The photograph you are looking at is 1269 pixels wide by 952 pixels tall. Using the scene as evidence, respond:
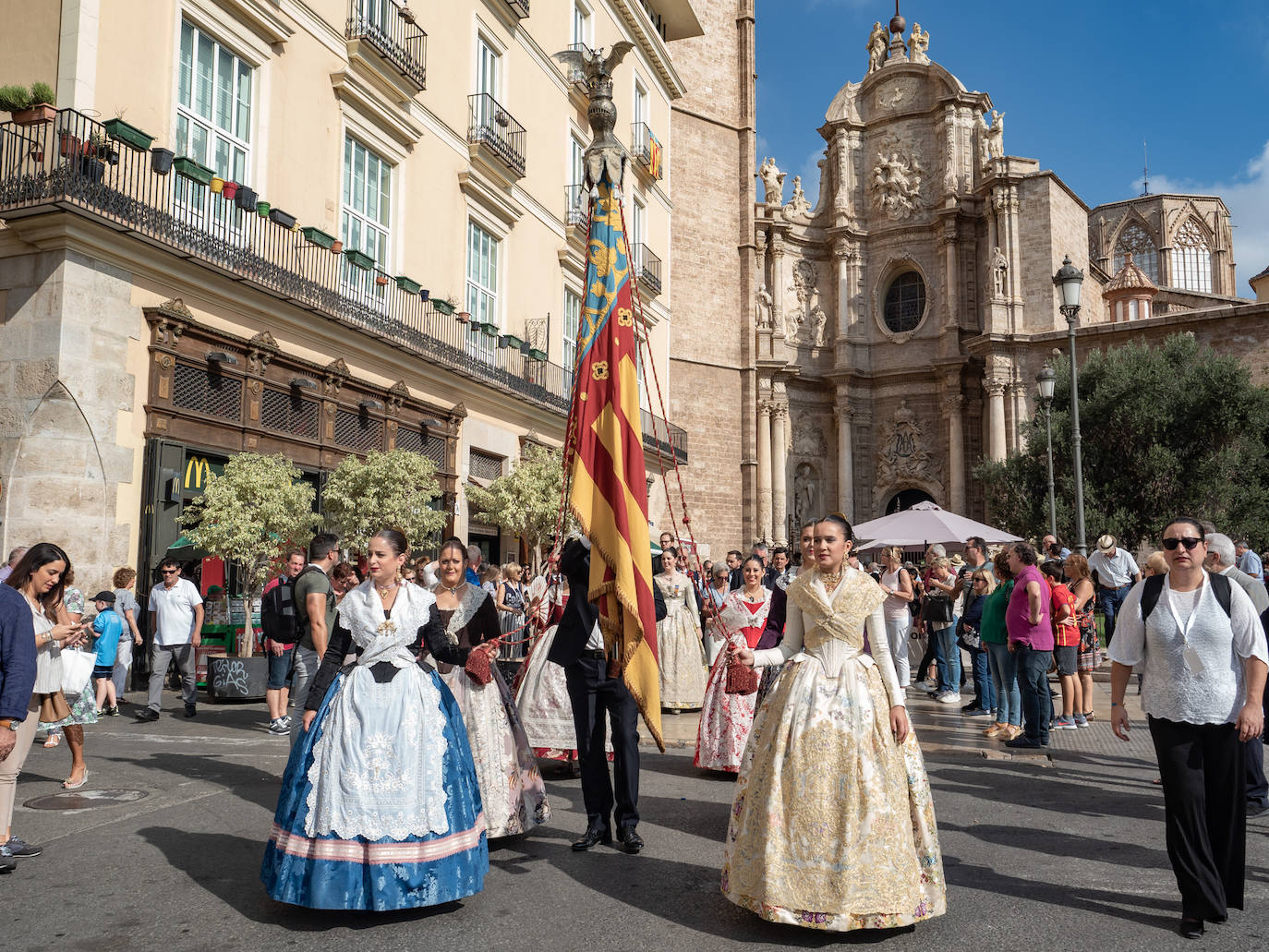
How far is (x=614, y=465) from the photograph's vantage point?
5.75 metres

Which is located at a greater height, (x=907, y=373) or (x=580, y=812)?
(x=907, y=373)

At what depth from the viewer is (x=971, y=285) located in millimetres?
36750

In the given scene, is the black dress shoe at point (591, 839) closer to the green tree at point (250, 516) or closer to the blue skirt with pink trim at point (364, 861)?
the blue skirt with pink trim at point (364, 861)

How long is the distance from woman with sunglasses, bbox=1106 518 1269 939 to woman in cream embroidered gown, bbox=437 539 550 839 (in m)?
3.11

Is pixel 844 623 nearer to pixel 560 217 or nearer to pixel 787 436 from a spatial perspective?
pixel 560 217

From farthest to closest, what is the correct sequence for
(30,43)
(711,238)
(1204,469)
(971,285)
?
(971,285)
(711,238)
(1204,469)
(30,43)

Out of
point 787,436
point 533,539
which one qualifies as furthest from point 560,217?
point 787,436

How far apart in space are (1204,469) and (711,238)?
16.0 m

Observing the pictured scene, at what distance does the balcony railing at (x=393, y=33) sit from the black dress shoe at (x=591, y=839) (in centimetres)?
1445

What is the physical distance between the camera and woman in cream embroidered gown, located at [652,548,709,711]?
36.6ft

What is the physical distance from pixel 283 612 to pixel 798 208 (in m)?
33.0

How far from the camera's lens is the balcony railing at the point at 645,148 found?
26562 mm

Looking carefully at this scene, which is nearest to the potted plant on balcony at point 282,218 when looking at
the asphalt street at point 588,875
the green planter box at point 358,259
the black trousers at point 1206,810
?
the green planter box at point 358,259

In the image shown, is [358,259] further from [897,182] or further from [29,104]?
[897,182]
